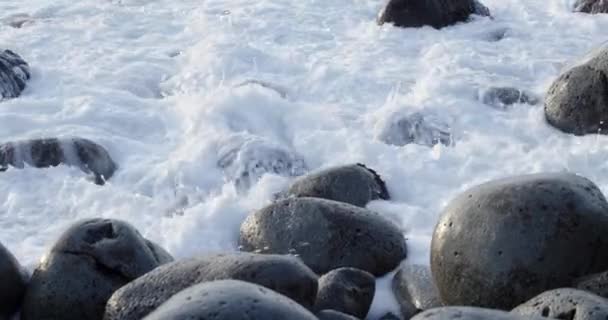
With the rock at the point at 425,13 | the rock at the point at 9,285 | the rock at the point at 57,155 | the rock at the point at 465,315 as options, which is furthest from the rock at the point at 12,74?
the rock at the point at 465,315

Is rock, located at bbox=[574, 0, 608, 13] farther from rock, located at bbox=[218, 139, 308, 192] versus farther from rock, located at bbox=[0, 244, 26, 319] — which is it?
rock, located at bbox=[0, 244, 26, 319]

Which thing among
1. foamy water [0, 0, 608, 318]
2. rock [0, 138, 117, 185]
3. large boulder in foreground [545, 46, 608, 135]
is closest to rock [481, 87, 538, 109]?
foamy water [0, 0, 608, 318]

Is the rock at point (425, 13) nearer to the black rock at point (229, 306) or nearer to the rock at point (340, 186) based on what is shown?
the rock at point (340, 186)

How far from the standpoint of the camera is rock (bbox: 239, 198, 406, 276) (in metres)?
5.68

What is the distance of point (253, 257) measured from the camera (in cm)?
466

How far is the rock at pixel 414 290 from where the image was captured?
17.1 ft

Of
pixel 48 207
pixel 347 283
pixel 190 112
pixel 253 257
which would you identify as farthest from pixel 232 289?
pixel 190 112

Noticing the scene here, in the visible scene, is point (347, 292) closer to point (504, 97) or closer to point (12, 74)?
point (504, 97)

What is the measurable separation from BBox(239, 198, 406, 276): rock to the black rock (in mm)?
2169

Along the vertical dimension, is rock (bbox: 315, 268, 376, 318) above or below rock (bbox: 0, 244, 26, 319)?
above

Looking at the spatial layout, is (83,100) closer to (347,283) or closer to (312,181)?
(312,181)

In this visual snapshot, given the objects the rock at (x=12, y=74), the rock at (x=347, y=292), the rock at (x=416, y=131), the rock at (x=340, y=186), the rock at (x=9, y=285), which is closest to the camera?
the rock at (x=347, y=292)

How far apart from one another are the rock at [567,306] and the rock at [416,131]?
383cm

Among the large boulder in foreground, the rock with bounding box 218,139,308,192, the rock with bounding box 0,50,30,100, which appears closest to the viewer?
the rock with bounding box 218,139,308,192
